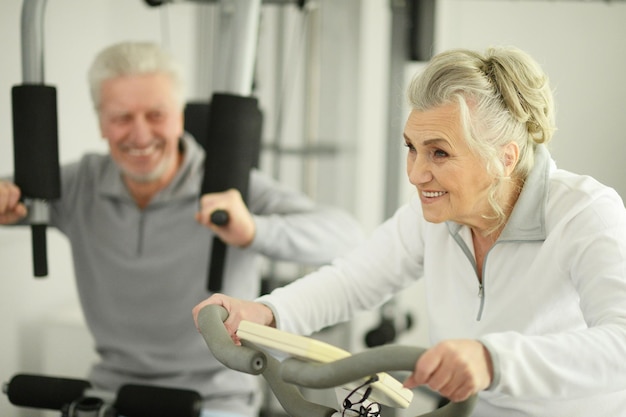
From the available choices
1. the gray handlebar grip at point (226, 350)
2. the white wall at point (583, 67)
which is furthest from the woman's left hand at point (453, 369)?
the white wall at point (583, 67)

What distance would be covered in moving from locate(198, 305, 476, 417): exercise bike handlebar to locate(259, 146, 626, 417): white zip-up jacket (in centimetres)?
11

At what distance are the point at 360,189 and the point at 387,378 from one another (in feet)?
7.41

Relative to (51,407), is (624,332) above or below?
above

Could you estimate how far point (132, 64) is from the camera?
6.06ft

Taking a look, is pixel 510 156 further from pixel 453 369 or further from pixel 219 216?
pixel 219 216

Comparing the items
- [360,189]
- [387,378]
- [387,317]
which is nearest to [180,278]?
[387,317]

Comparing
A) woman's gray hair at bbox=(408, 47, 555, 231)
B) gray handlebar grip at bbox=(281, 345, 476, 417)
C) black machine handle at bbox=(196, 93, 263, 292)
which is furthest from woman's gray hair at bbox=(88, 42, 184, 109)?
gray handlebar grip at bbox=(281, 345, 476, 417)

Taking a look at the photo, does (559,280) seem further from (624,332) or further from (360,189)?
(360,189)

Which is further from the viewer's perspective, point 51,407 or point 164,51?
point 164,51

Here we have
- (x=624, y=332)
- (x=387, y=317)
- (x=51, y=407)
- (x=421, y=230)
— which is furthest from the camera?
(x=387, y=317)

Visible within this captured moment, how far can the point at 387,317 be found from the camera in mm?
2316

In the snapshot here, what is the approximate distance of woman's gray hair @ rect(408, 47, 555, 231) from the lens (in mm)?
1128

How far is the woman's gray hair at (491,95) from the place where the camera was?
44.4 inches

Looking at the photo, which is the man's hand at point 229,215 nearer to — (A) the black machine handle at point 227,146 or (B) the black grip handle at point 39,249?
(A) the black machine handle at point 227,146
